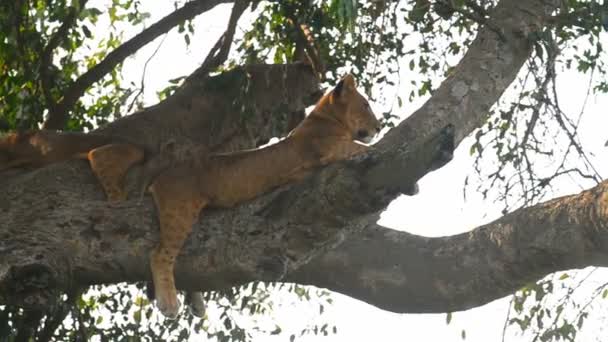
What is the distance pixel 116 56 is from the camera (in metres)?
8.24

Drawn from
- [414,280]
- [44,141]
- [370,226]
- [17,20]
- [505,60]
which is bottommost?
[414,280]

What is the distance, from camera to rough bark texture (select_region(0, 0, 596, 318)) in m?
5.34

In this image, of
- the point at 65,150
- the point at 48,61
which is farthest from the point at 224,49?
the point at 65,150

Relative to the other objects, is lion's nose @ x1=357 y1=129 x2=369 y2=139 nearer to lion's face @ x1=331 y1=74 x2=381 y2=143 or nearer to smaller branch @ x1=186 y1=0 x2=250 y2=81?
lion's face @ x1=331 y1=74 x2=381 y2=143

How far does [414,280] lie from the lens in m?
6.19

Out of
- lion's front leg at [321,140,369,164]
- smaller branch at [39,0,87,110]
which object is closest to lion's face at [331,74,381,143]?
lion's front leg at [321,140,369,164]

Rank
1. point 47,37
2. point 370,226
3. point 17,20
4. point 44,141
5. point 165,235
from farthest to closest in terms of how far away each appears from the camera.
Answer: point 47,37, point 17,20, point 44,141, point 370,226, point 165,235

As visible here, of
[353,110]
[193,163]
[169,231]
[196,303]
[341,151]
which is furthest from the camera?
[353,110]

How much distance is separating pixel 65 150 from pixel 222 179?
1169 millimetres

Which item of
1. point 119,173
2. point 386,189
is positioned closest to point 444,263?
point 386,189

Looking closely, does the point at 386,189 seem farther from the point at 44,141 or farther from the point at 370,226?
the point at 44,141

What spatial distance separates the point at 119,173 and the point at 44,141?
0.66m

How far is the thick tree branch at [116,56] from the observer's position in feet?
26.6

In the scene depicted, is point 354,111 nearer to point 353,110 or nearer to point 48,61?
point 353,110
